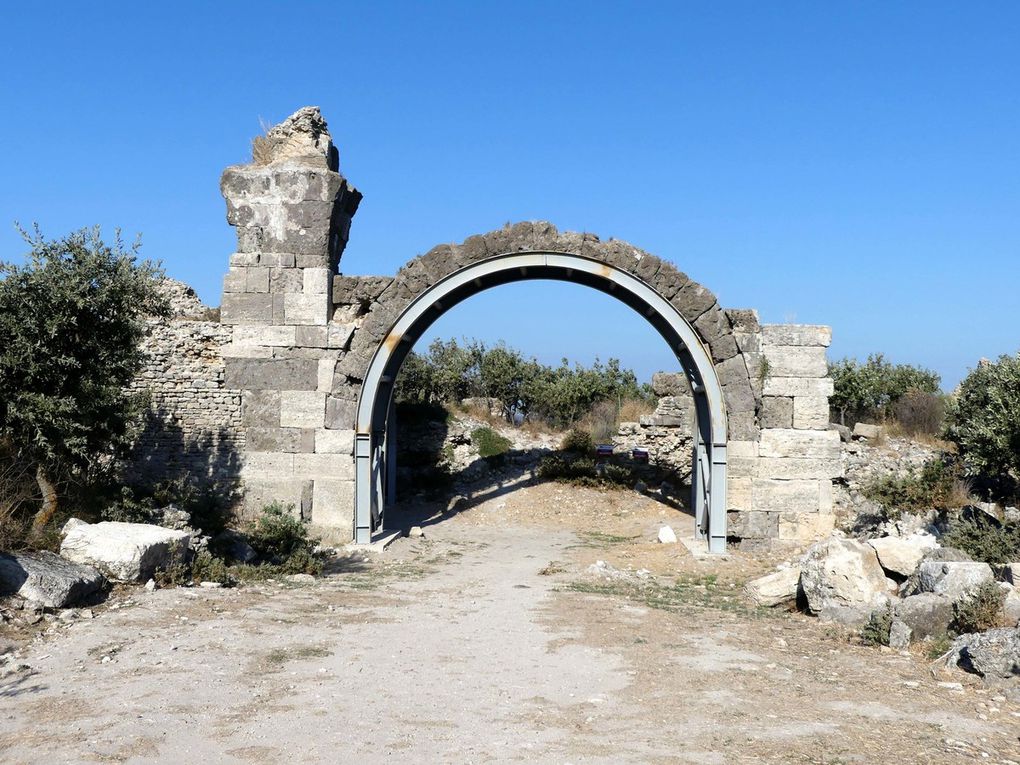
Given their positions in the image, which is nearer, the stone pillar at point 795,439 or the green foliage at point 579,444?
the stone pillar at point 795,439

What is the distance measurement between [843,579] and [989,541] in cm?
196

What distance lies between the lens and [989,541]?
8703mm

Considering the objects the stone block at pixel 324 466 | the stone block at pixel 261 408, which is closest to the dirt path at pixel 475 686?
the stone block at pixel 324 466

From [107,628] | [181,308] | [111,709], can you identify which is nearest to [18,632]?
[107,628]

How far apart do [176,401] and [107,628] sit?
19.3ft

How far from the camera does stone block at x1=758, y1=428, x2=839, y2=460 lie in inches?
459

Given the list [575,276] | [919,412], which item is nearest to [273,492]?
[575,276]

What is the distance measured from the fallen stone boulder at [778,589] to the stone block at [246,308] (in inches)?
287

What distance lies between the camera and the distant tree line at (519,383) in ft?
73.8

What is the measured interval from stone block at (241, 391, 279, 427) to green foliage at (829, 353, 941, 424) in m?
12.2

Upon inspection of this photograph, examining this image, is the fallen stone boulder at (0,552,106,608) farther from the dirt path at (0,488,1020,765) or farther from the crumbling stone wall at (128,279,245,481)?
the crumbling stone wall at (128,279,245,481)

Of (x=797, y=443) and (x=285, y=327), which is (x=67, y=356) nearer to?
(x=285, y=327)

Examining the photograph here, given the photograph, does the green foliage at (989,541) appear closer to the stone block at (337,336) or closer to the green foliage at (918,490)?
the green foliage at (918,490)

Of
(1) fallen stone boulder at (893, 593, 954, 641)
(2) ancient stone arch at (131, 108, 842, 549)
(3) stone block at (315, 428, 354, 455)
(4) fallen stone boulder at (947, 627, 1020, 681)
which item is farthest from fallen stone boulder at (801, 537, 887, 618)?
(3) stone block at (315, 428, 354, 455)
